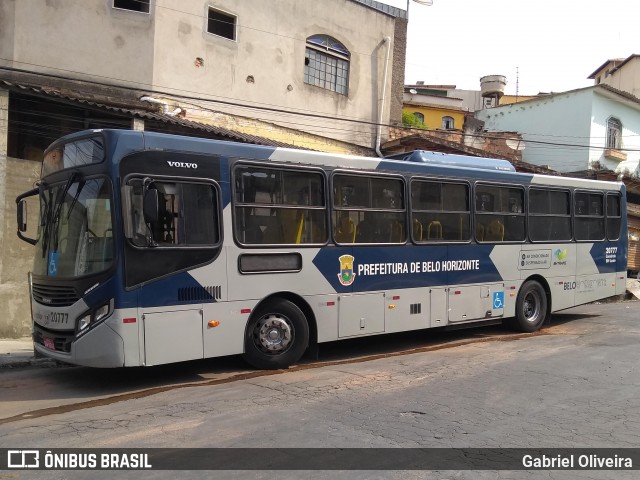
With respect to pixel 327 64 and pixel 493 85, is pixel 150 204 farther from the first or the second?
pixel 493 85

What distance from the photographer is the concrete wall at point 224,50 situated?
13.1 metres

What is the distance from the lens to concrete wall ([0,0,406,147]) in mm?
13102

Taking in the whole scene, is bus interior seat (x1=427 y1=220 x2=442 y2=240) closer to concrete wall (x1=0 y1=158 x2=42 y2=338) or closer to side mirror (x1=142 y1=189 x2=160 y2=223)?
side mirror (x1=142 y1=189 x2=160 y2=223)

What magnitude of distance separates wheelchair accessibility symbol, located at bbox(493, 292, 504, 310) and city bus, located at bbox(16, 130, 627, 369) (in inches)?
1.5

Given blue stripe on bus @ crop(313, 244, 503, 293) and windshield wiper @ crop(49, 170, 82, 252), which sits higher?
windshield wiper @ crop(49, 170, 82, 252)

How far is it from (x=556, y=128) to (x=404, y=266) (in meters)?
22.0

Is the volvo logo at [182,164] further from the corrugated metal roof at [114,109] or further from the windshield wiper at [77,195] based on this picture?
the corrugated metal roof at [114,109]

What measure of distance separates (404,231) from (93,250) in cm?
478

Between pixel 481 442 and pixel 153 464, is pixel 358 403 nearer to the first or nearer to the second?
pixel 481 442

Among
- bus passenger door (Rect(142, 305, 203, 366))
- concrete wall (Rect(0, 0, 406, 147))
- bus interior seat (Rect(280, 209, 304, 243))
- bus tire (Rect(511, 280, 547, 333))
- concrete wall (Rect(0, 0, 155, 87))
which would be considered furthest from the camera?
concrete wall (Rect(0, 0, 406, 147))

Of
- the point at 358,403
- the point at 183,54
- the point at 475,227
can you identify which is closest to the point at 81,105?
the point at 183,54

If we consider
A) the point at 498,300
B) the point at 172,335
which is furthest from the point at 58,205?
the point at 498,300

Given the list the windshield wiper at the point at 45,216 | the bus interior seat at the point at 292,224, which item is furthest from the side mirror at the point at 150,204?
the bus interior seat at the point at 292,224

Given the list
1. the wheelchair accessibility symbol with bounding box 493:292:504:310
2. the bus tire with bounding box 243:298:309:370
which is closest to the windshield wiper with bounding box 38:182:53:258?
the bus tire with bounding box 243:298:309:370
